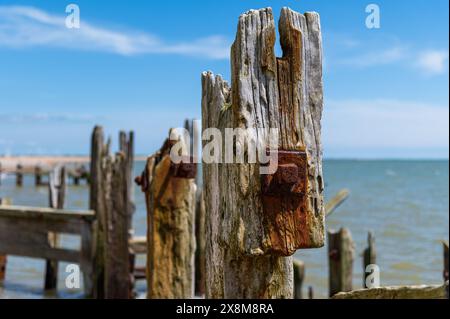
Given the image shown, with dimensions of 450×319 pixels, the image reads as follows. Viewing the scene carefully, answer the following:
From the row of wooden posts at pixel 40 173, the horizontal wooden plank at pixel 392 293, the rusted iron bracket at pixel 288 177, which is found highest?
the row of wooden posts at pixel 40 173

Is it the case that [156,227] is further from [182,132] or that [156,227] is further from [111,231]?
[111,231]

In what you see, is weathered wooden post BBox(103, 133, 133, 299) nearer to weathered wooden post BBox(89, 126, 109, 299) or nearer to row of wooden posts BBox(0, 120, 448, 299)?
row of wooden posts BBox(0, 120, 448, 299)

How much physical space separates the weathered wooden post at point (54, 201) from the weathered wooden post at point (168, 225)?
650 centimetres

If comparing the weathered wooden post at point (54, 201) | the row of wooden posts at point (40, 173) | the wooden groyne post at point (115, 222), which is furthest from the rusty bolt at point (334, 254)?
the row of wooden posts at point (40, 173)

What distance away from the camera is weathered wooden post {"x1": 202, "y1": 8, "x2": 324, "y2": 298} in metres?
2.25

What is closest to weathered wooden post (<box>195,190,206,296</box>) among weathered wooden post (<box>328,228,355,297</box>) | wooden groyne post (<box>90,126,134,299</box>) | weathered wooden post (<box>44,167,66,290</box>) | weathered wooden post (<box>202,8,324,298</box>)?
wooden groyne post (<box>90,126,134,299</box>)

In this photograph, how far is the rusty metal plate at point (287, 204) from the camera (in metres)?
2.23

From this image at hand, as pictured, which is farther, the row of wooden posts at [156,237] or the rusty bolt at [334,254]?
the rusty bolt at [334,254]

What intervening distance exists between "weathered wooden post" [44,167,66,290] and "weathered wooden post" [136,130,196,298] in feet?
21.3

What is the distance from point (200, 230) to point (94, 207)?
5.91ft

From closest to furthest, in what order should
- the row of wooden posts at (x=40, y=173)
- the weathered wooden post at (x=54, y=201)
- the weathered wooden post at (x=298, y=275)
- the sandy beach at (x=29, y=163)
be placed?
the weathered wooden post at (x=298, y=275)
the weathered wooden post at (x=54, y=201)
the row of wooden posts at (x=40, y=173)
the sandy beach at (x=29, y=163)

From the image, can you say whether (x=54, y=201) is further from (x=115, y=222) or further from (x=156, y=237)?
(x=156, y=237)

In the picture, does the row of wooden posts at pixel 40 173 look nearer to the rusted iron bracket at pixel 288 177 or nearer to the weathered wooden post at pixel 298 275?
the weathered wooden post at pixel 298 275
